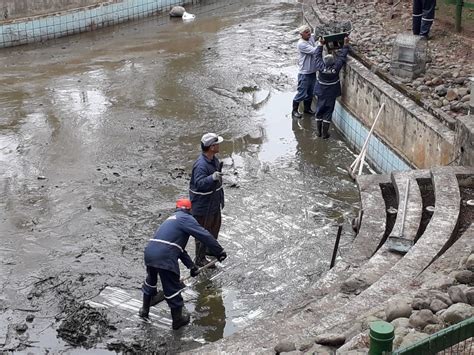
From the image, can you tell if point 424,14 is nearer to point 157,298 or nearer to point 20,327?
point 157,298

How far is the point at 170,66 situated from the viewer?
1498cm

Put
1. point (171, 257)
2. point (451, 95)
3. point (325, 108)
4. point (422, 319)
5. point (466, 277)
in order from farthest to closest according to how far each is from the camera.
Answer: point (325, 108) → point (451, 95) → point (171, 257) → point (466, 277) → point (422, 319)

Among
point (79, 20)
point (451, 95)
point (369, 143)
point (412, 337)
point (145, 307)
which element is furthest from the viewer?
point (79, 20)

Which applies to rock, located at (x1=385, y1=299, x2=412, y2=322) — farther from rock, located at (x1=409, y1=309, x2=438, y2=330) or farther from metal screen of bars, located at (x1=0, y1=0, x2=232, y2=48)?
metal screen of bars, located at (x1=0, y1=0, x2=232, y2=48)

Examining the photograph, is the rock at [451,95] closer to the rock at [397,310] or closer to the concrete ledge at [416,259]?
the concrete ledge at [416,259]

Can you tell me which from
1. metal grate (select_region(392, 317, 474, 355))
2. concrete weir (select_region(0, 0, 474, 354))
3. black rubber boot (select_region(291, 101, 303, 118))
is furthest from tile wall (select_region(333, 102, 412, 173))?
metal grate (select_region(392, 317, 474, 355))

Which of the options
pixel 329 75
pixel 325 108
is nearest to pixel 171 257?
pixel 325 108

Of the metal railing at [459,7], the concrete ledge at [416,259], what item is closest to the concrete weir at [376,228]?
the concrete ledge at [416,259]

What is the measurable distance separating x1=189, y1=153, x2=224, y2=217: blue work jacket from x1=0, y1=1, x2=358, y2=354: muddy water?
66 cm

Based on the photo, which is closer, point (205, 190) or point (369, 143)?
point (205, 190)

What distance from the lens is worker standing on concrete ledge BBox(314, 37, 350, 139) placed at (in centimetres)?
1072

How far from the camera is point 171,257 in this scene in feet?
20.6

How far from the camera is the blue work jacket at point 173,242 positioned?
626 cm

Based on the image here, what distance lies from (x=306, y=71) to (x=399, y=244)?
5.77m
